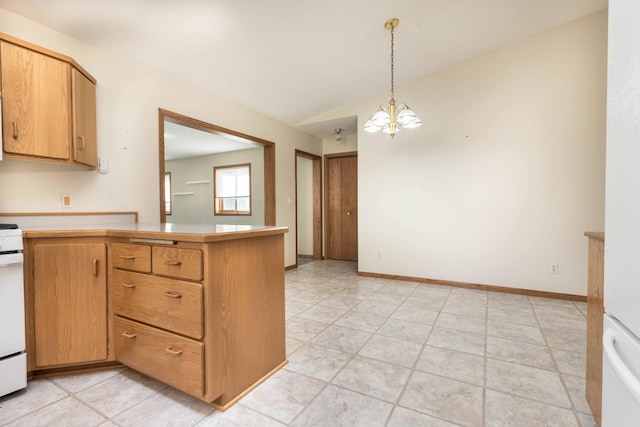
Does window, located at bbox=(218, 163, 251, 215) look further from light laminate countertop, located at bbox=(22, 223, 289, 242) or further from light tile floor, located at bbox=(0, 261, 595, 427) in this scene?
light laminate countertop, located at bbox=(22, 223, 289, 242)

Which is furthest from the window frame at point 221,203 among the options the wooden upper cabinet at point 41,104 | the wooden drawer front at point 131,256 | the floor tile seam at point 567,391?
the floor tile seam at point 567,391

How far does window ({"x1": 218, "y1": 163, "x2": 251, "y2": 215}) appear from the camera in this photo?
5852 mm

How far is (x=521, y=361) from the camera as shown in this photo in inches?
73.5

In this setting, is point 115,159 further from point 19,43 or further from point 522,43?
point 522,43

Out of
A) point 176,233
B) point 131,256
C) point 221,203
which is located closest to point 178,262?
point 176,233

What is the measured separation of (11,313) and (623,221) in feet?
8.49

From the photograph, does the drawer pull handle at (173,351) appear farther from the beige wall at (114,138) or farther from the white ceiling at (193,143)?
the white ceiling at (193,143)

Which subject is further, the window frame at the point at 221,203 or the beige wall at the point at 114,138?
the window frame at the point at 221,203

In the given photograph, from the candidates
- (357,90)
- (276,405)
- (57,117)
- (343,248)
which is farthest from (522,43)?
(57,117)

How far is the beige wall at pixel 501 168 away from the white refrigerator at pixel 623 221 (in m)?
3.00

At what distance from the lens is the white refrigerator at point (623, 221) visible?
60 centimetres

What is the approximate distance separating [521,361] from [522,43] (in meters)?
3.48

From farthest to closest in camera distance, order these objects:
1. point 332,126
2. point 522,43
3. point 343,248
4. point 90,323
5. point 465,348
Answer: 1. point 343,248
2. point 332,126
3. point 522,43
4. point 465,348
5. point 90,323

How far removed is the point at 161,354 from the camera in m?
1.49
